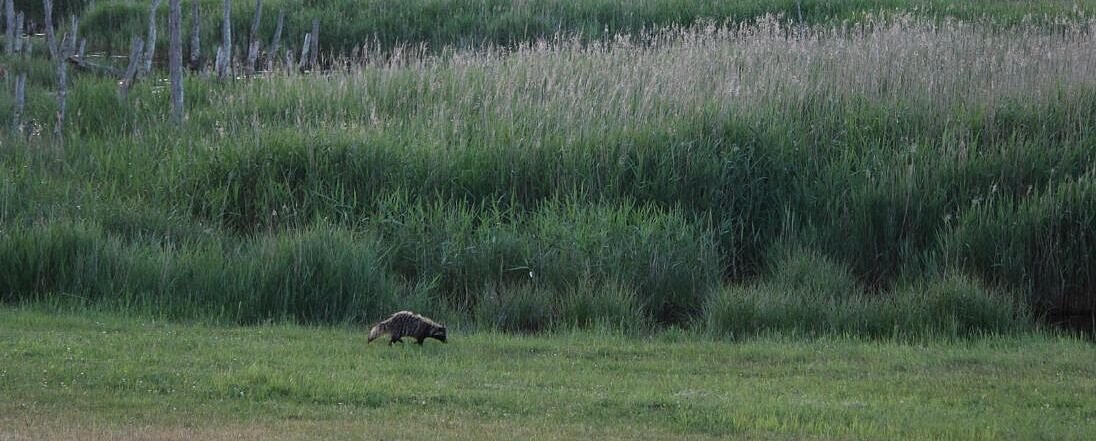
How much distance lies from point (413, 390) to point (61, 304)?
4.61 metres

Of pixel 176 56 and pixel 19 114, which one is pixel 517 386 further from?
pixel 19 114

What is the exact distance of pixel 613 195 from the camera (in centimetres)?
1347

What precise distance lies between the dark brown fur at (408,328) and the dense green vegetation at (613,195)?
5.73 ft

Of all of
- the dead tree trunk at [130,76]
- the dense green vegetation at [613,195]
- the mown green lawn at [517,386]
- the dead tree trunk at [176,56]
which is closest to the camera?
the mown green lawn at [517,386]

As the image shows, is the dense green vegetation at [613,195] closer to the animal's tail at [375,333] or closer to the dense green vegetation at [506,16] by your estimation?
the animal's tail at [375,333]

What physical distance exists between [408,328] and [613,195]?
15.1 feet

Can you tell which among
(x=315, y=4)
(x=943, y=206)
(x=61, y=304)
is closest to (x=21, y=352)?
(x=61, y=304)

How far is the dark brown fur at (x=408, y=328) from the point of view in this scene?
365 inches

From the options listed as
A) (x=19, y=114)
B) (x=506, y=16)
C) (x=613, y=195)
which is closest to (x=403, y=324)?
(x=613, y=195)

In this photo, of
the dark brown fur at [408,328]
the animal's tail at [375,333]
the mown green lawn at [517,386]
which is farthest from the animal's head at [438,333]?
the animal's tail at [375,333]

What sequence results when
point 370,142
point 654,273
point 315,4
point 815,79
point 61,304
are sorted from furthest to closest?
point 315,4, point 815,79, point 370,142, point 654,273, point 61,304

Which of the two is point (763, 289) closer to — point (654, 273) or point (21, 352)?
point (654, 273)

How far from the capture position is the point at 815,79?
1549 centimetres

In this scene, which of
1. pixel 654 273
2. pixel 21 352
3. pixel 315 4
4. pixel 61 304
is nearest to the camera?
pixel 21 352
